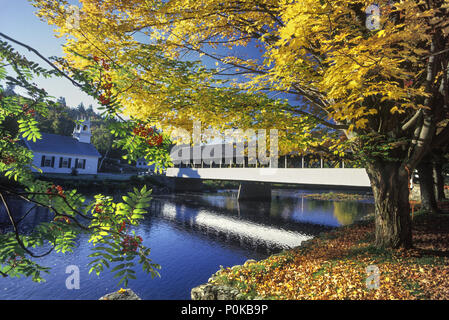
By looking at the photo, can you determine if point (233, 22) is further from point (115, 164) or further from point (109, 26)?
point (115, 164)

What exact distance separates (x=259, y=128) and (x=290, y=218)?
2007 cm

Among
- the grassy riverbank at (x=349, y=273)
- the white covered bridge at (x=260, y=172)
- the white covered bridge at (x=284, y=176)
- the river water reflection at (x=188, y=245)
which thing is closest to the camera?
the grassy riverbank at (x=349, y=273)

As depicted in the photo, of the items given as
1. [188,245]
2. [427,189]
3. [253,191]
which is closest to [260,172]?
[253,191]

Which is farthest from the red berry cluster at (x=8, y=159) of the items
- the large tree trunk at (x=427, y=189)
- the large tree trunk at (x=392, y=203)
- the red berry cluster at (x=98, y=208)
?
the large tree trunk at (x=427, y=189)

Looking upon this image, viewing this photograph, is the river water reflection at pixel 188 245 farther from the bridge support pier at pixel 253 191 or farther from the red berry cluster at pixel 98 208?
the bridge support pier at pixel 253 191

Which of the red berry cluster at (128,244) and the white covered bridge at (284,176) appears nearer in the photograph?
the red berry cluster at (128,244)

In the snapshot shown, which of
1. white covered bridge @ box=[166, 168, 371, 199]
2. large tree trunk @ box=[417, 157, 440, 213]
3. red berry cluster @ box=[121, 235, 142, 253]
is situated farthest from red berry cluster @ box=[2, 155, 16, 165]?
white covered bridge @ box=[166, 168, 371, 199]

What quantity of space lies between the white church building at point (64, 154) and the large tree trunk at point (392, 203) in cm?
3954

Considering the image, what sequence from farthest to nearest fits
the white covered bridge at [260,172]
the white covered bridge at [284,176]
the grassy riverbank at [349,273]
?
1. the white covered bridge at [260,172]
2. the white covered bridge at [284,176]
3. the grassy riverbank at [349,273]

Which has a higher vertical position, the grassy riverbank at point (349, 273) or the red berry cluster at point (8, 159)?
the red berry cluster at point (8, 159)

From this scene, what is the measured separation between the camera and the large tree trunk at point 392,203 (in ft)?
23.9

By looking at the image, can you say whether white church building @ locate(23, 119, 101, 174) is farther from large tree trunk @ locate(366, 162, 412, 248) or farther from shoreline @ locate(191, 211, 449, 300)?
large tree trunk @ locate(366, 162, 412, 248)

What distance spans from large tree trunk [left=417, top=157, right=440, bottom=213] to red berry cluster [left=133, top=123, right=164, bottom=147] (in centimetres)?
1637
